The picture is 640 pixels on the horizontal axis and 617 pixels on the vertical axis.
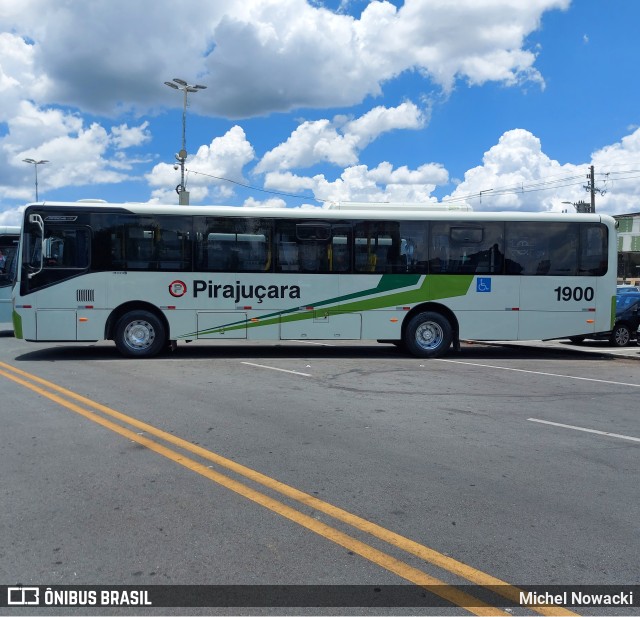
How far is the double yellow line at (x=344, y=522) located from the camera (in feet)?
11.4

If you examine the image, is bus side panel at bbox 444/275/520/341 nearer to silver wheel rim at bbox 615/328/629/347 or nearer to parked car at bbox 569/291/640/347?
parked car at bbox 569/291/640/347

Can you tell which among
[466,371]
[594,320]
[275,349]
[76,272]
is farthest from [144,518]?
[594,320]

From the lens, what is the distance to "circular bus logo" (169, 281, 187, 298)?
13.4 metres

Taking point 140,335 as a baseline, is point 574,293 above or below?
above

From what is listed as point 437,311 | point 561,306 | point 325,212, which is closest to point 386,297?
point 437,311

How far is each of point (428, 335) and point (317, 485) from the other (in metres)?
9.45

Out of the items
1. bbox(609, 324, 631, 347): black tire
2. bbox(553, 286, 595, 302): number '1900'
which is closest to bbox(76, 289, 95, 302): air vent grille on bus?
bbox(553, 286, 595, 302): number '1900'

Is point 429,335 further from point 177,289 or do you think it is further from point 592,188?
point 592,188

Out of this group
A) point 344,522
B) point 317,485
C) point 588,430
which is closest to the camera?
point 344,522

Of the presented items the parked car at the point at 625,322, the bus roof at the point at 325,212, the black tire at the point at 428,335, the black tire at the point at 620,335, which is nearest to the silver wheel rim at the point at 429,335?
the black tire at the point at 428,335

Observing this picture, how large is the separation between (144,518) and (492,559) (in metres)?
2.42

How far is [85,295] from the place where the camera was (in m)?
13.2

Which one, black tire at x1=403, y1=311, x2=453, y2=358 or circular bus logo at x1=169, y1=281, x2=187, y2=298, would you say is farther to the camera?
black tire at x1=403, y1=311, x2=453, y2=358

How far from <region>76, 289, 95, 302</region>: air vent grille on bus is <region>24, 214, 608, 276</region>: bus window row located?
53cm
